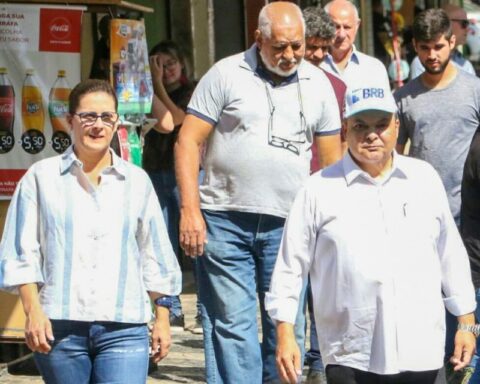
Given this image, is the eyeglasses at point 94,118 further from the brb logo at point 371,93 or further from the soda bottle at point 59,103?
the soda bottle at point 59,103

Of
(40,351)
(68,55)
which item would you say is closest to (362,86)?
(40,351)

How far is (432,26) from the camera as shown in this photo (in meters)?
7.65

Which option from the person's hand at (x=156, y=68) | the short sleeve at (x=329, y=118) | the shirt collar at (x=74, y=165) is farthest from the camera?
the person's hand at (x=156, y=68)

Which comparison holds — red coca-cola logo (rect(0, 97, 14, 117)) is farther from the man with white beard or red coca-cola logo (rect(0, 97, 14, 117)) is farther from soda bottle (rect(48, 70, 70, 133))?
the man with white beard

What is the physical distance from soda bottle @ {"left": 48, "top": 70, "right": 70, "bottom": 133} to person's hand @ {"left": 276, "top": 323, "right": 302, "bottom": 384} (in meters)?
3.23

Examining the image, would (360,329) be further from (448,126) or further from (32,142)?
(32,142)

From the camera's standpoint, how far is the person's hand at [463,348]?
16.8 feet

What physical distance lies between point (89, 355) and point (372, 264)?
113 cm

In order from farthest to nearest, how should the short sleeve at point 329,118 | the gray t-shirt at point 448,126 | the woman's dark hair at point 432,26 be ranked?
the woman's dark hair at point 432,26
the gray t-shirt at point 448,126
the short sleeve at point 329,118

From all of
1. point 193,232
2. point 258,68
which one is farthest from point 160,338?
point 258,68

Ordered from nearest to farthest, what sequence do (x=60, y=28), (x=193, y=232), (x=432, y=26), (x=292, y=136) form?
1. (x=193, y=232)
2. (x=292, y=136)
3. (x=432, y=26)
4. (x=60, y=28)

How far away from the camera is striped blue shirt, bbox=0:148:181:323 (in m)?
5.24

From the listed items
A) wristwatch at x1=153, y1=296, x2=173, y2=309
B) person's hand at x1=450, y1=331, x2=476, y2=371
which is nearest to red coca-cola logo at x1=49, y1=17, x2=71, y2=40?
wristwatch at x1=153, y1=296, x2=173, y2=309

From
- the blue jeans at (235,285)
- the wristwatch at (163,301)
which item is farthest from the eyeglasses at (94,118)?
the blue jeans at (235,285)
